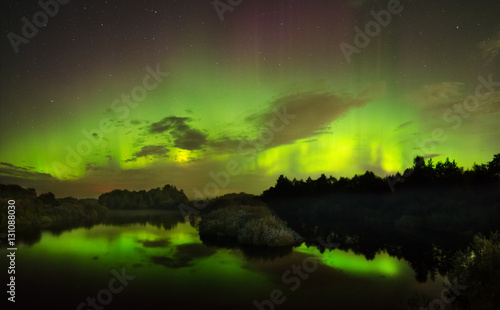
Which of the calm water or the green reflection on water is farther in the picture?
the green reflection on water

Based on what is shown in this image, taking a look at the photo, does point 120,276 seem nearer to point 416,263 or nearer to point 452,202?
point 416,263

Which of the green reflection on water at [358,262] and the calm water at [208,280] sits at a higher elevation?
the calm water at [208,280]

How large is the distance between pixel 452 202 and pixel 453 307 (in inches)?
1732

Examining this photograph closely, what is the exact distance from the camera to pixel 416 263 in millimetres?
23594

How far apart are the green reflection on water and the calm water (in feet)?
0.27

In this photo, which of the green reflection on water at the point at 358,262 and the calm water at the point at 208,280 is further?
the green reflection on water at the point at 358,262

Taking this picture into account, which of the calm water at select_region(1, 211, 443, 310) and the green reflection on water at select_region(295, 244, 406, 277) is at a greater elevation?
the calm water at select_region(1, 211, 443, 310)

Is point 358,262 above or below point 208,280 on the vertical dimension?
below

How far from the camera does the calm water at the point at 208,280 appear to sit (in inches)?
590

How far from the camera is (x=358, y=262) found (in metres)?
23.8

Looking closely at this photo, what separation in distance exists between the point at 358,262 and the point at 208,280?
13408 millimetres

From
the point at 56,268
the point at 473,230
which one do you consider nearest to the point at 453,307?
the point at 56,268

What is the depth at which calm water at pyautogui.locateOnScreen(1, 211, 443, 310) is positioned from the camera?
15.0 metres

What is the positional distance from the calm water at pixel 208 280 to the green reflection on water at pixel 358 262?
0.08 m
